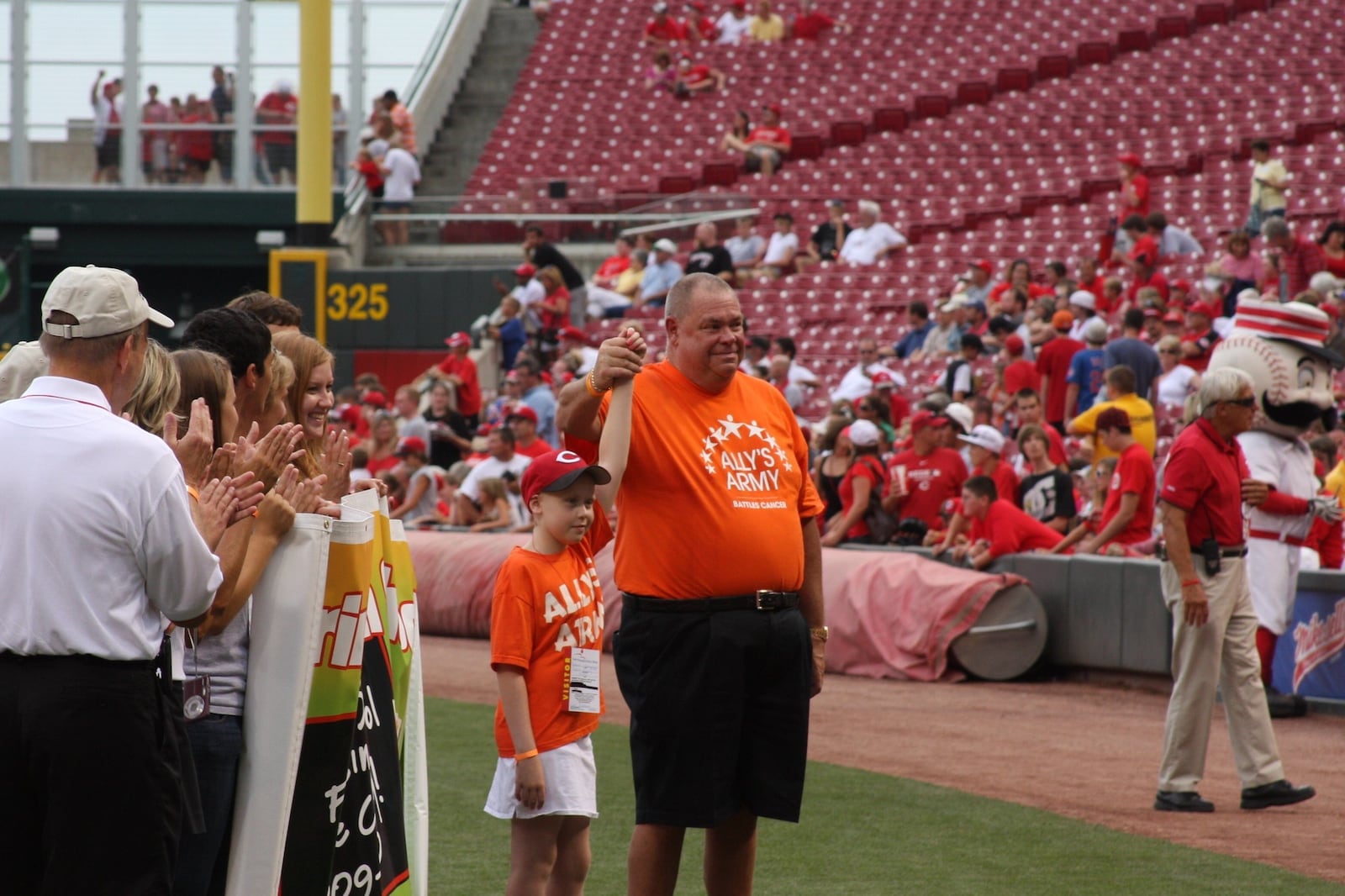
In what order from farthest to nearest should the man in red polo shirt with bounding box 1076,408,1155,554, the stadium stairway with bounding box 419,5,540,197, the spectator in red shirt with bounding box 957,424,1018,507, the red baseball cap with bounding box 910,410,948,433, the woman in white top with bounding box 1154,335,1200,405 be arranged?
the stadium stairway with bounding box 419,5,540,197
the woman in white top with bounding box 1154,335,1200,405
the red baseball cap with bounding box 910,410,948,433
the spectator in red shirt with bounding box 957,424,1018,507
the man in red polo shirt with bounding box 1076,408,1155,554

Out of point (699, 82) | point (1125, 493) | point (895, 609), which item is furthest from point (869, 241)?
point (1125, 493)

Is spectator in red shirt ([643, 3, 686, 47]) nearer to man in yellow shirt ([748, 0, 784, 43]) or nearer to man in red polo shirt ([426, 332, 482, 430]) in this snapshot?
man in yellow shirt ([748, 0, 784, 43])

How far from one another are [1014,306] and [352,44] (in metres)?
15.1

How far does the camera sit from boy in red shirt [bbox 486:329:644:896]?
489 centimetres

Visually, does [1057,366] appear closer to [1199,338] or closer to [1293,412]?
[1199,338]

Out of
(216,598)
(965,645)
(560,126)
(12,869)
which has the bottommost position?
(965,645)

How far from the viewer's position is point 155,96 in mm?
28938

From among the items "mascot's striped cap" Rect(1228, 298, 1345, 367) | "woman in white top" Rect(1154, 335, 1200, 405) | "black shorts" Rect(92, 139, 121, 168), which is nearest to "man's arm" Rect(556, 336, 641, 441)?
"mascot's striped cap" Rect(1228, 298, 1345, 367)

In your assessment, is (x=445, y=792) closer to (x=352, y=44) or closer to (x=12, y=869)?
(x=12, y=869)

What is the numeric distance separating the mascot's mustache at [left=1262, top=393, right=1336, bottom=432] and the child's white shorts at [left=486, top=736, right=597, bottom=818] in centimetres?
601

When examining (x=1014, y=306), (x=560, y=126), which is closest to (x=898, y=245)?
(x=1014, y=306)

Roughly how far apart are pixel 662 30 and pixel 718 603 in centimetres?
2713

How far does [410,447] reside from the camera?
17.8 metres

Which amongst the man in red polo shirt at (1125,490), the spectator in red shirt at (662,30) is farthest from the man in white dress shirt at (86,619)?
the spectator in red shirt at (662,30)
